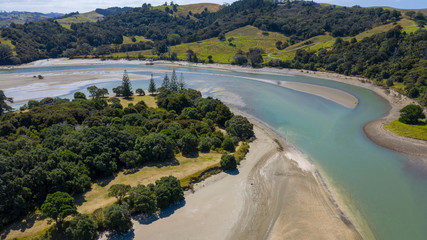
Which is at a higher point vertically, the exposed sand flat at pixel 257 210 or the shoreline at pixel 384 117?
the shoreline at pixel 384 117

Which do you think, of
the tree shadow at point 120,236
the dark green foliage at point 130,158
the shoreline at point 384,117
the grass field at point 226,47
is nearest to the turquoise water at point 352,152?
the shoreline at point 384,117

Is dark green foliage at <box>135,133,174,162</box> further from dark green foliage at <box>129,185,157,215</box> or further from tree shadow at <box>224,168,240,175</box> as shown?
tree shadow at <box>224,168,240,175</box>

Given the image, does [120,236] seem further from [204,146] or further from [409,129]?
[409,129]

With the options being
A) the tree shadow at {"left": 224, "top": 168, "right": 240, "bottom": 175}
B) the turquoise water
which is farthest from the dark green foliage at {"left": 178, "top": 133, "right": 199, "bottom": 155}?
the turquoise water

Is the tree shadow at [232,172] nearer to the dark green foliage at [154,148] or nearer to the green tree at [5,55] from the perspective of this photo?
the dark green foliage at [154,148]

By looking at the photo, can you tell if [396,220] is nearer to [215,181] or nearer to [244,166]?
[244,166]

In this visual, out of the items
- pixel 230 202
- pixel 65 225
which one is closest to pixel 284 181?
pixel 230 202
